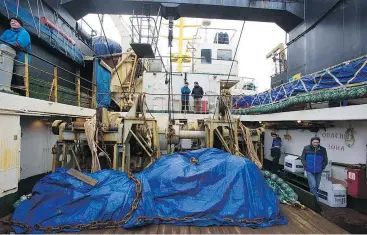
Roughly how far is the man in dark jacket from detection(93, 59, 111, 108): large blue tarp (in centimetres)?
445

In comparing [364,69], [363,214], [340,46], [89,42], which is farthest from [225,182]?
[89,42]

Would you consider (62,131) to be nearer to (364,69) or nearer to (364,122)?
(364,69)

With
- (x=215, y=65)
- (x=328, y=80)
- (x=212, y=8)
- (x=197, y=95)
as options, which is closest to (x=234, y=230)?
(x=328, y=80)

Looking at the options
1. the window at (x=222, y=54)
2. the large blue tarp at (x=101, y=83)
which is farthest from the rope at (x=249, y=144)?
the window at (x=222, y=54)

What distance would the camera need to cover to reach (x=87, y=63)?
1054 cm

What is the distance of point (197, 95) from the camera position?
12102mm

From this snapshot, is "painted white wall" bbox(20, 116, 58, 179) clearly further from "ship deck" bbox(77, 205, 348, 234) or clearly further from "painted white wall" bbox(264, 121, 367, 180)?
"painted white wall" bbox(264, 121, 367, 180)

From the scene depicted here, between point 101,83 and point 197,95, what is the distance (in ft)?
16.0

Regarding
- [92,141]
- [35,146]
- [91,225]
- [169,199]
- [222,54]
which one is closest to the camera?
[91,225]

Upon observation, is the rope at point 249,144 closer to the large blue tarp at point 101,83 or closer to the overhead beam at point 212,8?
the overhead beam at point 212,8

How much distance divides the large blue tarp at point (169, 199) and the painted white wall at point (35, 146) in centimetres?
330

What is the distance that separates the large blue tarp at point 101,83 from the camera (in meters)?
10.1

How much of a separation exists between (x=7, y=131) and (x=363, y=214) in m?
8.35

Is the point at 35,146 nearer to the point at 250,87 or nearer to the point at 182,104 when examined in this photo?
the point at 182,104
